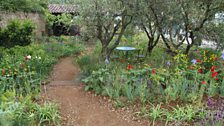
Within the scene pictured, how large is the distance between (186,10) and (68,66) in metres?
4.19

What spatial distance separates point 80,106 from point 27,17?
9762mm

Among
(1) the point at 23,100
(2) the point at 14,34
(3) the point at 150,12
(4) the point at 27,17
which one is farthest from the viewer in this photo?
(4) the point at 27,17

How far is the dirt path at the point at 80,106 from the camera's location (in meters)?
3.43

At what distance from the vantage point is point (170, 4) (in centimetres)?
626

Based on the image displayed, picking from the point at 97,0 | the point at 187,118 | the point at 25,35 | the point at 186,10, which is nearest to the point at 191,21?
the point at 186,10

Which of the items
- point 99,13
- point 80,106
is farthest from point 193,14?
point 80,106

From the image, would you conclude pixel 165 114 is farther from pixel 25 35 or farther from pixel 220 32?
pixel 25 35

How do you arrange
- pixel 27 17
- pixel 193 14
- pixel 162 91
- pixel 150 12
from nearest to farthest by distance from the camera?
pixel 162 91 → pixel 193 14 → pixel 150 12 → pixel 27 17

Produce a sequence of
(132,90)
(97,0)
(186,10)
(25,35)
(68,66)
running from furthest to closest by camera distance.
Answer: (25,35) < (68,66) < (186,10) < (97,0) < (132,90)

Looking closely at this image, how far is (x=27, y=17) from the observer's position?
1215 centimetres

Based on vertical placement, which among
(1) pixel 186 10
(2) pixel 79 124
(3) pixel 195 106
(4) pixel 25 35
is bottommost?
(2) pixel 79 124

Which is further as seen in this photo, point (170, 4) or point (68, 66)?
point (68, 66)

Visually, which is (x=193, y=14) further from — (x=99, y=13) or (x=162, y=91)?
(x=162, y=91)

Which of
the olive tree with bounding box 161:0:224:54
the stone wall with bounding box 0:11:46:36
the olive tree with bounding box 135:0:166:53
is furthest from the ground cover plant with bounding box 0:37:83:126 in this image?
the stone wall with bounding box 0:11:46:36
